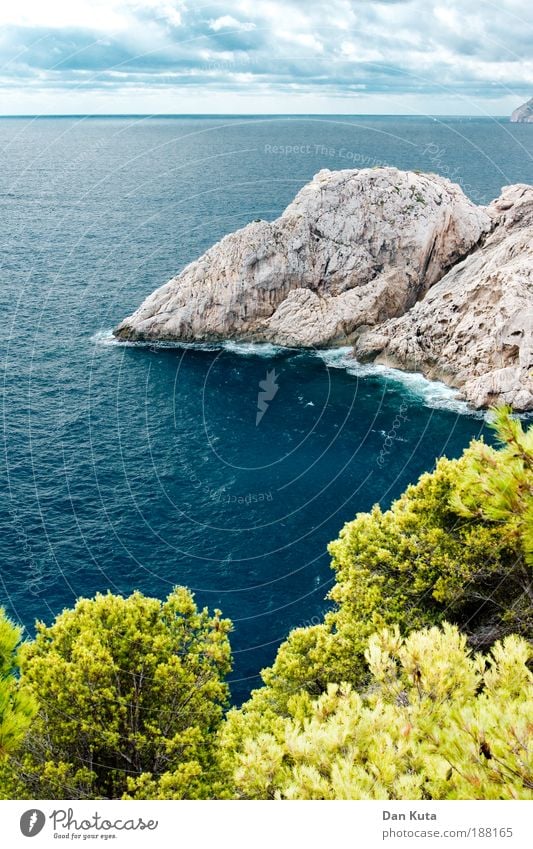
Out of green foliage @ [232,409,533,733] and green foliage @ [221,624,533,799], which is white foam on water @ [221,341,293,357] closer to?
green foliage @ [232,409,533,733]

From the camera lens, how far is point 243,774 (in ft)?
55.6

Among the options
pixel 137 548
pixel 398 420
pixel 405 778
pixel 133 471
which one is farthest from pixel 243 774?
pixel 398 420

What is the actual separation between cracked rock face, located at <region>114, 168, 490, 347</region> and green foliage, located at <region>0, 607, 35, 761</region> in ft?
298

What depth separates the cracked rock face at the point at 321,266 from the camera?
347ft

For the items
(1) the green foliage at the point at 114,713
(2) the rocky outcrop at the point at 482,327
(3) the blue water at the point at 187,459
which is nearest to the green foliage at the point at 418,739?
(1) the green foliage at the point at 114,713

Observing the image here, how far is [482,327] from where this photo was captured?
90.2 m

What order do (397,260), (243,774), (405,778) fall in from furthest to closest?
(397,260), (243,774), (405,778)

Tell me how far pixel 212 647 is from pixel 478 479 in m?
17.1

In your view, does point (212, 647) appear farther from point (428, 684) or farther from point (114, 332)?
point (114, 332)

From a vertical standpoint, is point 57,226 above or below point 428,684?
above

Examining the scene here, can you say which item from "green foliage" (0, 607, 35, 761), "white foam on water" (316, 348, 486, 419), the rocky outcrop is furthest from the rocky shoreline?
"green foliage" (0, 607, 35, 761)

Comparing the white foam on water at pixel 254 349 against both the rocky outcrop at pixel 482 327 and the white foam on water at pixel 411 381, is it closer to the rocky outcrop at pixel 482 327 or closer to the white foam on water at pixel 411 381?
the white foam on water at pixel 411 381

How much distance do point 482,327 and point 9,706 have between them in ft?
281

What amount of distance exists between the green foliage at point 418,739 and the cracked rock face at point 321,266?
289 feet
